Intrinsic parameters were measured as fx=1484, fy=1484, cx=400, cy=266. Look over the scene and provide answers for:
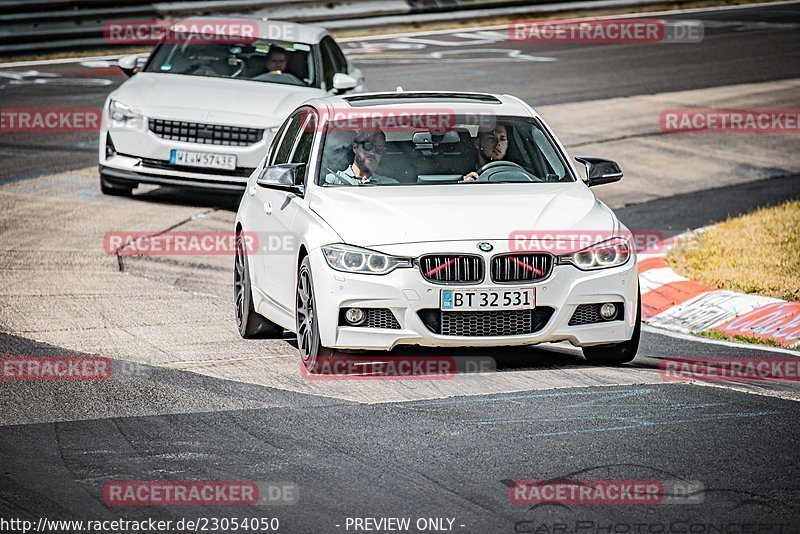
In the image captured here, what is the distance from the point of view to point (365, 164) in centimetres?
905

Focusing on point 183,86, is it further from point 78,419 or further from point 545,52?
point 545,52

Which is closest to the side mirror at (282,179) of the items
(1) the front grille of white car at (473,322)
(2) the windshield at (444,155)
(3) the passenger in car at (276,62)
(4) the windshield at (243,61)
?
(2) the windshield at (444,155)

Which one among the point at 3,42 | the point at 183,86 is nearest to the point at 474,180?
the point at 183,86

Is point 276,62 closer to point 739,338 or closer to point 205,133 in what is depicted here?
point 205,133


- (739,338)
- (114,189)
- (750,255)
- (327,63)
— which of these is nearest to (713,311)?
(739,338)

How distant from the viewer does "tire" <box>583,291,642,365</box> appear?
844cm

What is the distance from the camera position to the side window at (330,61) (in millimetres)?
16125

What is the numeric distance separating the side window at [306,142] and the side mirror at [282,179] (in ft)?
0.87

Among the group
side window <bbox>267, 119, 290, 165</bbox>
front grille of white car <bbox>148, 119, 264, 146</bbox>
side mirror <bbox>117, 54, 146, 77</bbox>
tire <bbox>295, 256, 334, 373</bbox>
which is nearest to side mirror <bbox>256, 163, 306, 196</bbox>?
tire <bbox>295, 256, 334, 373</bbox>

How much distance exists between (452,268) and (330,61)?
904cm

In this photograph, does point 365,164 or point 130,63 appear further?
point 130,63

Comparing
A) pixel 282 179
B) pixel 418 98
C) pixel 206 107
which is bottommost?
pixel 206 107

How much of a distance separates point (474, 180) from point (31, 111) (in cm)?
1334

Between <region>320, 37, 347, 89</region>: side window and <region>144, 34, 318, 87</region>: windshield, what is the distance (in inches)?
8.0
